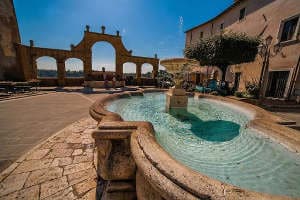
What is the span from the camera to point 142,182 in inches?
56.6

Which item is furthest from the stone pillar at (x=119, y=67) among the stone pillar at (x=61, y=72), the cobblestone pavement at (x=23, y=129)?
the cobblestone pavement at (x=23, y=129)

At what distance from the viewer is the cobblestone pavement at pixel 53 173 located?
204 cm

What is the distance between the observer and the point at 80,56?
667 inches

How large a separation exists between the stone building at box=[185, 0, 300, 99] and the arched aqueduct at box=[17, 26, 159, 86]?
11.4 meters

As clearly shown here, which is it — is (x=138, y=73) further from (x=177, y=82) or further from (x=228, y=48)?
(x=177, y=82)

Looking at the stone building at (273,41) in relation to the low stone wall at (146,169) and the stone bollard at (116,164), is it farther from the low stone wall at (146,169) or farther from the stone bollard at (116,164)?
the stone bollard at (116,164)

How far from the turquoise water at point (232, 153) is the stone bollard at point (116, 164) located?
2.31 feet

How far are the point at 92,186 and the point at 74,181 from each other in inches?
13.7

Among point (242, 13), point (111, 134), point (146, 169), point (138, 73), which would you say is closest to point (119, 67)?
point (138, 73)

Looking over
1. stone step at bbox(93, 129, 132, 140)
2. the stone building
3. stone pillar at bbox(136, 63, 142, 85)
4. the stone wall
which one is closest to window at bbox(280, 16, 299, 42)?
the stone building

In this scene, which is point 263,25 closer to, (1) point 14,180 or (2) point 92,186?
(2) point 92,186

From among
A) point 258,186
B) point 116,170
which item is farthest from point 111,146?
point 258,186

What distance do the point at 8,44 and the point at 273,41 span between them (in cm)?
2369

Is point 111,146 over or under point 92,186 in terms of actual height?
over
